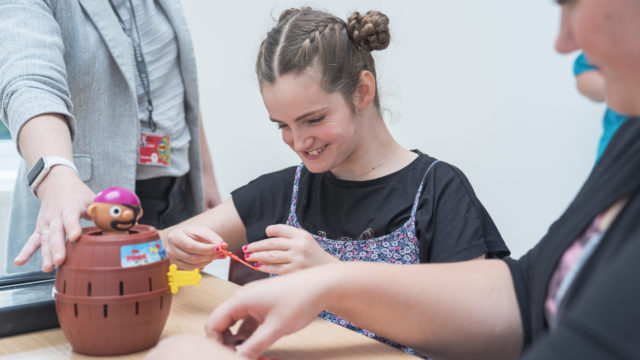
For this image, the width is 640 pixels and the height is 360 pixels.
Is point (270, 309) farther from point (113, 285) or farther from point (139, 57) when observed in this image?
point (139, 57)

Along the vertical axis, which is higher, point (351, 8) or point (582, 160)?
point (351, 8)

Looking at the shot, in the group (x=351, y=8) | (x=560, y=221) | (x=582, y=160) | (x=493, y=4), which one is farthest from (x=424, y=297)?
(x=351, y=8)

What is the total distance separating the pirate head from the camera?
714 mm

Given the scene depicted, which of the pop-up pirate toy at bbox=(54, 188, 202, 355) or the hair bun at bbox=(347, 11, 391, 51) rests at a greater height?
the hair bun at bbox=(347, 11, 391, 51)

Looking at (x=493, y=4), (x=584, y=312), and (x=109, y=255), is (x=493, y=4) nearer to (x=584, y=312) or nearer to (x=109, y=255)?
(x=109, y=255)

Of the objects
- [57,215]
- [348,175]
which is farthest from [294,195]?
[57,215]

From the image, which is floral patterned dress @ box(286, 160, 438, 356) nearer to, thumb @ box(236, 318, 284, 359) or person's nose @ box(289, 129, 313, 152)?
person's nose @ box(289, 129, 313, 152)

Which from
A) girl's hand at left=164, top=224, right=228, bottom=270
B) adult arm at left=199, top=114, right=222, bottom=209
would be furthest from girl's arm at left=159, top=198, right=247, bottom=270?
adult arm at left=199, top=114, right=222, bottom=209

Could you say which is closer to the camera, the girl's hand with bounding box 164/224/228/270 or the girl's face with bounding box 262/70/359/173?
the girl's hand with bounding box 164/224/228/270

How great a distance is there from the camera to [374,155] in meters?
1.27

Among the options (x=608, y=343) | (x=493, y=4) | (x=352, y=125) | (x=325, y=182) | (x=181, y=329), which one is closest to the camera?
(x=608, y=343)

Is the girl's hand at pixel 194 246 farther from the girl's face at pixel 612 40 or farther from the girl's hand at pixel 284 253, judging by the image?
the girl's face at pixel 612 40

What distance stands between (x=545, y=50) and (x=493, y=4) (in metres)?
0.26

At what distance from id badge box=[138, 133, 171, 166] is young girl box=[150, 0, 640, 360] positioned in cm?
84
